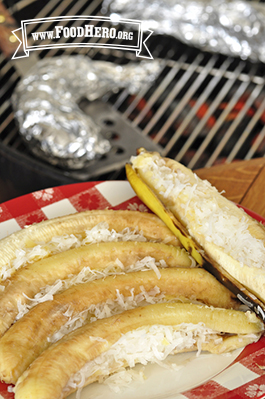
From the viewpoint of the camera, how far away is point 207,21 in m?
3.00

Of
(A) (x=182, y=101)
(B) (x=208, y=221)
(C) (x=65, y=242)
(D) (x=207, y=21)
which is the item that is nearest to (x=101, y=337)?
(C) (x=65, y=242)

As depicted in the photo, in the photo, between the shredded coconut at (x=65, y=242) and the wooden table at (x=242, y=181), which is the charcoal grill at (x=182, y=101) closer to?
the wooden table at (x=242, y=181)

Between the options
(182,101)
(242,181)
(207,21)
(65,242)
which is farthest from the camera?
(207,21)

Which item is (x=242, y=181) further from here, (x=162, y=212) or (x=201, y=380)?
(x=201, y=380)

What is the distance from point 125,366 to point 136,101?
6.19 ft

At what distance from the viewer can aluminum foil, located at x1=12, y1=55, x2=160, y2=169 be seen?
2162mm

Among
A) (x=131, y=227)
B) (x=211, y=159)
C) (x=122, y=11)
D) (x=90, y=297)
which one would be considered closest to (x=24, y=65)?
(x=122, y=11)

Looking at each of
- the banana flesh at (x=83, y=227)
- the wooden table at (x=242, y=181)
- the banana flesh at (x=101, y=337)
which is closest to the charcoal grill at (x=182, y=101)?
the wooden table at (x=242, y=181)

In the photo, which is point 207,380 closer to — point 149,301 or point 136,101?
point 149,301

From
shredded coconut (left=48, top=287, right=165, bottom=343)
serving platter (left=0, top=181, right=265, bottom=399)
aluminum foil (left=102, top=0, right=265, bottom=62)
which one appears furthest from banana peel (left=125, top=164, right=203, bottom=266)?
aluminum foil (left=102, top=0, right=265, bottom=62)

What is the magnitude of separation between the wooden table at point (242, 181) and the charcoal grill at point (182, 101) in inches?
21.4

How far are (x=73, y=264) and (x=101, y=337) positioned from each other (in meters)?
0.27

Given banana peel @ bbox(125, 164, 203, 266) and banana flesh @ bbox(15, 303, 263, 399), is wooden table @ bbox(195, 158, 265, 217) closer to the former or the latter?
banana peel @ bbox(125, 164, 203, 266)

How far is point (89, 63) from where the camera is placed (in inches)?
103
